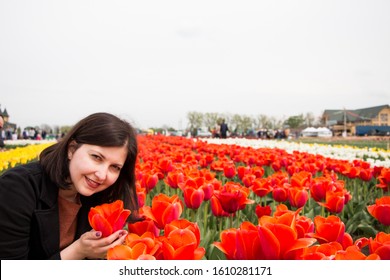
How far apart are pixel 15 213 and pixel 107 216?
2.30ft

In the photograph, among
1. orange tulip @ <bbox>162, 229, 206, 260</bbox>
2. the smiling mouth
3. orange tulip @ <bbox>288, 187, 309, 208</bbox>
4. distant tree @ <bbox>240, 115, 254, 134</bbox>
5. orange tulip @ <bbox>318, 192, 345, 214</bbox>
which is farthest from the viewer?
distant tree @ <bbox>240, 115, 254, 134</bbox>

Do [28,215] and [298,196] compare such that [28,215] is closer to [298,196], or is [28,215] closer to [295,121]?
[298,196]

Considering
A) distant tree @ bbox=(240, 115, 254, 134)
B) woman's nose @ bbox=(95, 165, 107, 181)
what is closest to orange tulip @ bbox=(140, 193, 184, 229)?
woman's nose @ bbox=(95, 165, 107, 181)

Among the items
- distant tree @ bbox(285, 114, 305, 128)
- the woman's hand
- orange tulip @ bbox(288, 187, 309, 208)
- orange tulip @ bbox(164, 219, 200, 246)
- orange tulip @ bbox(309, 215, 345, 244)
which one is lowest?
the woman's hand

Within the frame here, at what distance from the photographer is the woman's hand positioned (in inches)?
71.5

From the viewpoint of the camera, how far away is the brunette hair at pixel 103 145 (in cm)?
239

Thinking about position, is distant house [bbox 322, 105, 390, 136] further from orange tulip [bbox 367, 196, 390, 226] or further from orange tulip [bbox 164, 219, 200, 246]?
orange tulip [bbox 164, 219, 200, 246]

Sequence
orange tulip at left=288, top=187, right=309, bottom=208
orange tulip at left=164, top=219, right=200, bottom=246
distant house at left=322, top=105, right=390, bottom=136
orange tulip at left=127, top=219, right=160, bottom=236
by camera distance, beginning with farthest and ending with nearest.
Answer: distant house at left=322, top=105, right=390, bottom=136, orange tulip at left=288, top=187, right=309, bottom=208, orange tulip at left=127, top=219, right=160, bottom=236, orange tulip at left=164, top=219, right=200, bottom=246

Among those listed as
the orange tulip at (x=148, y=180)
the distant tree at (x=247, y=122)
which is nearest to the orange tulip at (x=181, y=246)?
the orange tulip at (x=148, y=180)

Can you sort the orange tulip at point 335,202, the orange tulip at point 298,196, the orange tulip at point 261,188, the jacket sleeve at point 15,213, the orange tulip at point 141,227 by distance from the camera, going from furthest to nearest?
the orange tulip at point 261,188 < the orange tulip at point 298,196 < the orange tulip at point 335,202 < the jacket sleeve at point 15,213 < the orange tulip at point 141,227

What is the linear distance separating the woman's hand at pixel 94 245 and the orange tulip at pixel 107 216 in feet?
0.11

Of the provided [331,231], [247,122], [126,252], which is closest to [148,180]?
[331,231]

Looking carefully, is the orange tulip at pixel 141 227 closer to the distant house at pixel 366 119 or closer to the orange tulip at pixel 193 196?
the orange tulip at pixel 193 196
